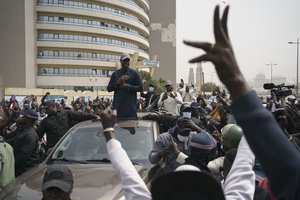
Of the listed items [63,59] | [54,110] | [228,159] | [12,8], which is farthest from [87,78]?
[228,159]

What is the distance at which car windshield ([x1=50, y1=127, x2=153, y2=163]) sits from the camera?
525cm

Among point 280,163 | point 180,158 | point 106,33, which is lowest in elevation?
point 180,158

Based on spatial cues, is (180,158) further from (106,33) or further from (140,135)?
(106,33)

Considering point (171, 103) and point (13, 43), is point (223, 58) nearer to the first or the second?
point (171, 103)

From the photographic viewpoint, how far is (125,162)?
2.28m

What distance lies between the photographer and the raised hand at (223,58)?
1.32 m

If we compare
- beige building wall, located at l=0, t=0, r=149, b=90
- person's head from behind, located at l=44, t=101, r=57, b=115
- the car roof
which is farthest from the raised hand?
beige building wall, located at l=0, t=0, r=149, b=90

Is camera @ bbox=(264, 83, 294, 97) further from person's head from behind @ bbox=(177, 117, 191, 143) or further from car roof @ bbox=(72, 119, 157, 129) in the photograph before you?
car roof @ bbox=(72, 119, 157, 129)

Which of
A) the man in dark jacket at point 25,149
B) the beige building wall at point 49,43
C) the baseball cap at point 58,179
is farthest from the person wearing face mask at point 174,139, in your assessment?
the beige building wall at point 49,43

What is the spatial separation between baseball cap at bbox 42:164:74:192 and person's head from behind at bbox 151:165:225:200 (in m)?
1.18

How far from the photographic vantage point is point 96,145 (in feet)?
18.0

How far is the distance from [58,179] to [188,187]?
1353 mm

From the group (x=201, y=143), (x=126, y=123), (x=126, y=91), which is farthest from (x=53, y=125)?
(x=201, y=143)

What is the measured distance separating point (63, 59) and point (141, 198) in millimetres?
66982
